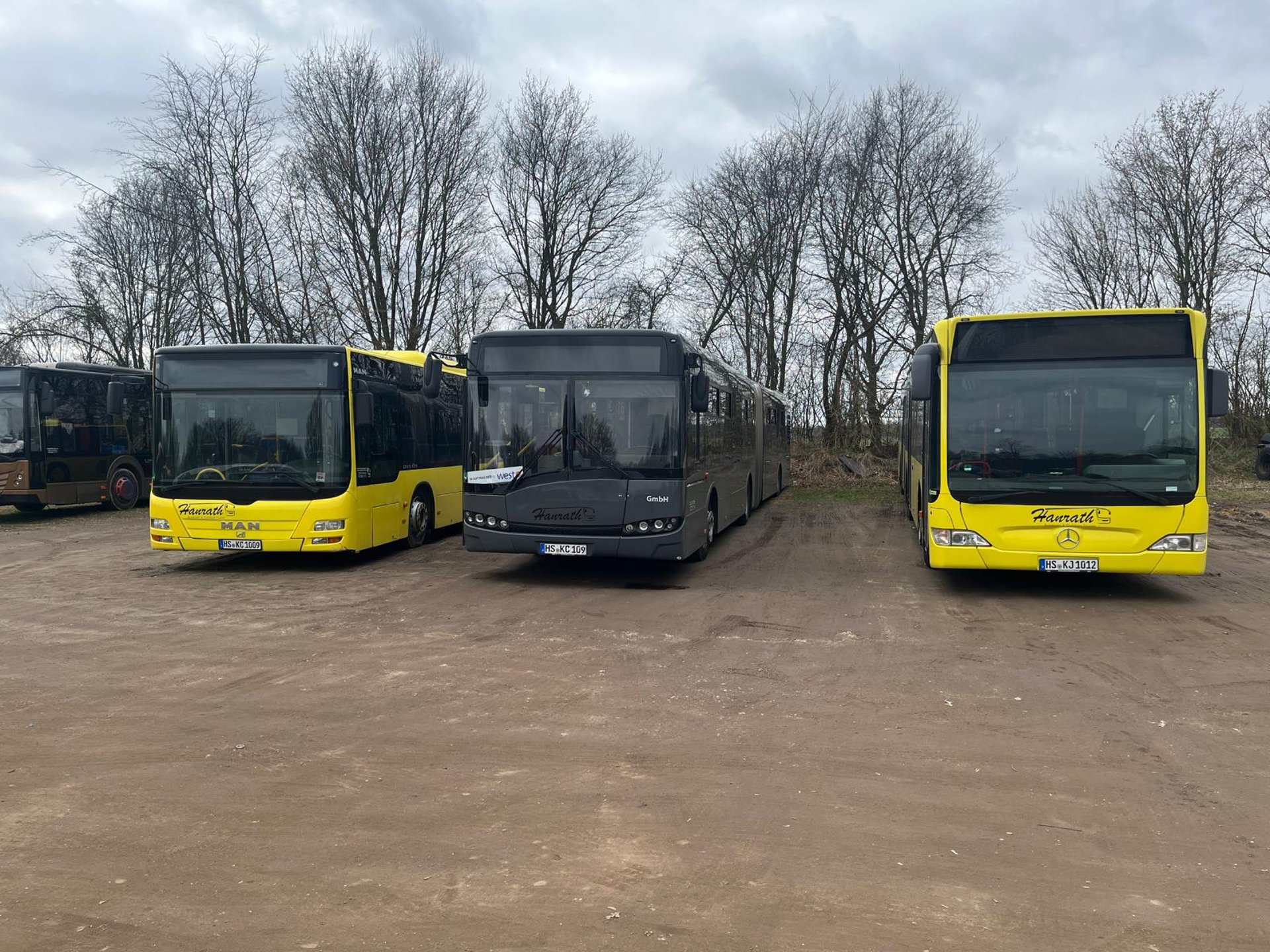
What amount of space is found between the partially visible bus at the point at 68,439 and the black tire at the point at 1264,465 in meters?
27.9

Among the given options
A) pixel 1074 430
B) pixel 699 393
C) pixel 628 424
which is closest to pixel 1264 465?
pixel 1074 430

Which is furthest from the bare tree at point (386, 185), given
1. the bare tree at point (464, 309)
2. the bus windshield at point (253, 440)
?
the bus windshield at point (253, 440)

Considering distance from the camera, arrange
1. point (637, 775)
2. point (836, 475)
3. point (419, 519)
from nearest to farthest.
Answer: point (637, 775)
point (419, 519)
point (836, 475)

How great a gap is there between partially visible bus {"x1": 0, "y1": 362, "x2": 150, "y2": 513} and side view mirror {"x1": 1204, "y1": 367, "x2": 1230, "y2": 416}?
17.3m

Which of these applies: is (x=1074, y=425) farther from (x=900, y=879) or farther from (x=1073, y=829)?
(x=900, y=879)

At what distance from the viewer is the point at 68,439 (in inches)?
807

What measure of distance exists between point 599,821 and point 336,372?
9272 mm

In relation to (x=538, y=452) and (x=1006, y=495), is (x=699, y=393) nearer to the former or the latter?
(x=538, y=452)

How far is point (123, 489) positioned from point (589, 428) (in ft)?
50.8

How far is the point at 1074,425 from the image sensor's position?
1008 centimetres

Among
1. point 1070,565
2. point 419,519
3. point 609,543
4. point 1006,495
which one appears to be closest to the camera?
point 1070,565

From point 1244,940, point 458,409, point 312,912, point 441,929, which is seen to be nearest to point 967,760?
point 1244,940

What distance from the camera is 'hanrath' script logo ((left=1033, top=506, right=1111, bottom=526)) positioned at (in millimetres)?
9961

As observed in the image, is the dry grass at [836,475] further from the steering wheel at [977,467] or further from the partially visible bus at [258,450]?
the partially visible bus at [258,450]
